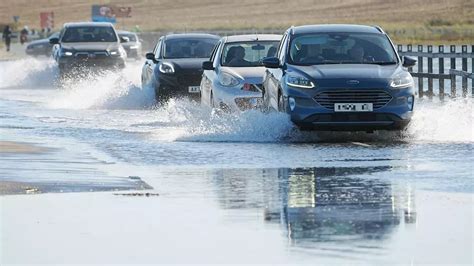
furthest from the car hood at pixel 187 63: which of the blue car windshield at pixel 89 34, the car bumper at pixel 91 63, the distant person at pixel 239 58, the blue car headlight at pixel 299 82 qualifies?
the blue car windshield at pixel 89 34

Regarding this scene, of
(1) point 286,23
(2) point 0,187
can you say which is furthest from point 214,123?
(1) point 286,23

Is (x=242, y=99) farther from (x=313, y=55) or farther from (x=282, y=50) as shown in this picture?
(x=313, y=55)

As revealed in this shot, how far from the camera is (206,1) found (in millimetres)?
143250

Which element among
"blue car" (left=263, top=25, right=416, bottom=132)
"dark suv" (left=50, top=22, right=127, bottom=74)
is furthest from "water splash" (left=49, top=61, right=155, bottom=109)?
"blue car" (left=263, top=25, right=416, bottom=132)

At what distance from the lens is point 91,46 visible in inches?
1672

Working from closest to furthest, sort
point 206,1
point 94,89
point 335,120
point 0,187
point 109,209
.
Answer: point 109,209
point 0,187
point 335,120
point 94,89
point 206,1

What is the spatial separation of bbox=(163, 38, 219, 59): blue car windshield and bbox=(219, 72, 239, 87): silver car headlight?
20.6 ft

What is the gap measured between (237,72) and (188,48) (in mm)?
6707

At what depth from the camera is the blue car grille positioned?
20984 millimetres

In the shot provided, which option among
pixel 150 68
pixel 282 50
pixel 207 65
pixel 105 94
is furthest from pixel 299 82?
pixel 105 94

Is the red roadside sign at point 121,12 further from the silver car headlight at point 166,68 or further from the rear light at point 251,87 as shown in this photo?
the rear light at point 251,87

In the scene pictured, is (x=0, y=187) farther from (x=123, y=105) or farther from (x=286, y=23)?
(x=286, y=23)

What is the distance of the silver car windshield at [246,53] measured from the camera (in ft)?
86.7

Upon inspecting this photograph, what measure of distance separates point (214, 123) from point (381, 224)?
11242 mm
